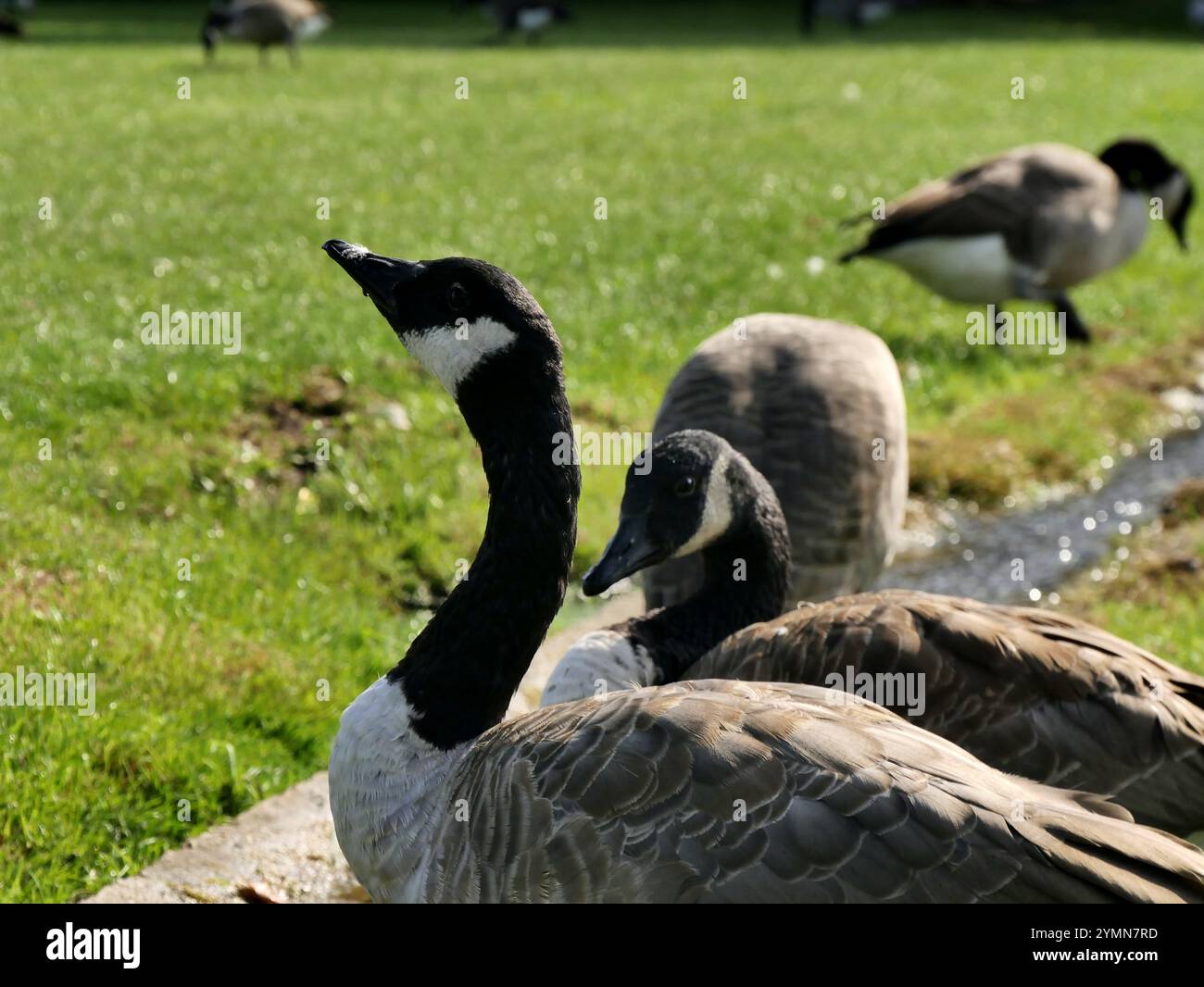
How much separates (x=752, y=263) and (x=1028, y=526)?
13.2 ft

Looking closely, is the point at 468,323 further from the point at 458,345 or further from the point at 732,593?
the point at 732,593

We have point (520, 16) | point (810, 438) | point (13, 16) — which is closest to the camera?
point (810, 438)

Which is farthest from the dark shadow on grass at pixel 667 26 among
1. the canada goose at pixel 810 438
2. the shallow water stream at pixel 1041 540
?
the canada goose at pixel 810 438

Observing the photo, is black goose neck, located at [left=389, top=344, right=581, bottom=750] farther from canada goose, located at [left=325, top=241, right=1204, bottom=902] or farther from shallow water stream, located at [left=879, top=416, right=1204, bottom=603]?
shallow water stream, located at [left=879, top=416, right=1204, bottom=603]

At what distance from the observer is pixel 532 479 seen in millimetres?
3822

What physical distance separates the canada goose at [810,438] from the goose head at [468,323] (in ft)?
6.70

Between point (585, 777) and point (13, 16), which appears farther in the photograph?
point (13, 16)

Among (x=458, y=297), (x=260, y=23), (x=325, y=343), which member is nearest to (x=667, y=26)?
(x=260, y=23)

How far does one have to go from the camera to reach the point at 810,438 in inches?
232

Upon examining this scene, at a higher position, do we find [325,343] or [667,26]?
[667,26]

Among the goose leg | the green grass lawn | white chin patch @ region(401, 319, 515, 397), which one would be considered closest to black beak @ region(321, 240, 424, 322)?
white chin patch @ region(401, 319, 515, 397)

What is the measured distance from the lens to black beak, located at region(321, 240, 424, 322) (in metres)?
3.86

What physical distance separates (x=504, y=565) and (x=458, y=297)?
76 cm

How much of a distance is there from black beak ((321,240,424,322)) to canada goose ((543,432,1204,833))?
1.18 meters
